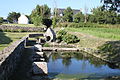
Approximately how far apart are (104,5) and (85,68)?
8.25m

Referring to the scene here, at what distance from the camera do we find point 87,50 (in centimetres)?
3225

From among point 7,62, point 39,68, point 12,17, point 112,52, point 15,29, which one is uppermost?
point 12,17

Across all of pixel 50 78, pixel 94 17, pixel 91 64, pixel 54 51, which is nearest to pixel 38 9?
pixel 94 17

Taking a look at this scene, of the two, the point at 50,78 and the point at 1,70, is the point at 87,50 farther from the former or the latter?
the point at 1,70

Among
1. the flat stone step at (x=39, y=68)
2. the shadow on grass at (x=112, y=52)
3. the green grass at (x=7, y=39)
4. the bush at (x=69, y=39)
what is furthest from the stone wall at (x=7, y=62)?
the bush at (x=69, y=39)

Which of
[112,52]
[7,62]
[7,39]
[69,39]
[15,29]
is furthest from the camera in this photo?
[15,29]

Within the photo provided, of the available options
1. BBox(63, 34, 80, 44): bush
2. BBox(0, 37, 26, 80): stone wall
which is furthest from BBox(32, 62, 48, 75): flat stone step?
BBox(63, 34, 80, 44): bush

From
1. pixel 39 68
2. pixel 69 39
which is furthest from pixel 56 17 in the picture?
pixel 39 68

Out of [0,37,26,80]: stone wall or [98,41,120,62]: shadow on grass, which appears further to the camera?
[98,41,120,62]: shadow on grass

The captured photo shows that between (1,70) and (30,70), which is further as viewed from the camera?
(30,70)

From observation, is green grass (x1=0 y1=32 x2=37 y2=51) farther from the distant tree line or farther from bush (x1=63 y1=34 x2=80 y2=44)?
the distant tree line

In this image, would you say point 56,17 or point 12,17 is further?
point 12,17

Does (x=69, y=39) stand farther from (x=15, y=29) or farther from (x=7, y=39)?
(x=15, y=29)

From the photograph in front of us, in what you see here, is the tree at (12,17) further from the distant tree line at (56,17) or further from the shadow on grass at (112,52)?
the shadow on grass at (112,52)
